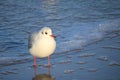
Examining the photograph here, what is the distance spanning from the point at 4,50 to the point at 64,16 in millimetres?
4235

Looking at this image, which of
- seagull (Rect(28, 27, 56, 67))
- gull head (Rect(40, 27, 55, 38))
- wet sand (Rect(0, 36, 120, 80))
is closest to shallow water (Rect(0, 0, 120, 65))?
wet sand (Rect(0, 36, 120, 80))

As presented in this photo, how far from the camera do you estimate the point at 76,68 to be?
7.64 meters

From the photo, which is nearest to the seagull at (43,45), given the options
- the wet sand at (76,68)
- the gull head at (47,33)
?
the gull head at (47,33)

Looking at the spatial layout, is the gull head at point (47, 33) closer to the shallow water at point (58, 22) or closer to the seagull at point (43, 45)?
the seagull at point (43, 45)

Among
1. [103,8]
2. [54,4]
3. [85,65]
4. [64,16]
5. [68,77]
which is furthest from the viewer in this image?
[54,4]

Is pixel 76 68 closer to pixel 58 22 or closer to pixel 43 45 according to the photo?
pixel 43 45

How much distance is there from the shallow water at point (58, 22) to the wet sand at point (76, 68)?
563 millimetres

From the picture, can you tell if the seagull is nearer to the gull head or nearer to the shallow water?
the gull head

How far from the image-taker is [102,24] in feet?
38.7

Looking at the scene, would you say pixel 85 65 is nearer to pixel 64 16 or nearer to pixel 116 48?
pixel 116 48

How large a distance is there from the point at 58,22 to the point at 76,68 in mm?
4727

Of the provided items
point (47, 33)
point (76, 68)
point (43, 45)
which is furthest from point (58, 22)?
point (76, 68)

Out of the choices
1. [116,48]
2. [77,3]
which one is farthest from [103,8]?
[116,48]

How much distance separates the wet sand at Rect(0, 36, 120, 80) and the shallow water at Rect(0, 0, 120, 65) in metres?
0.56
